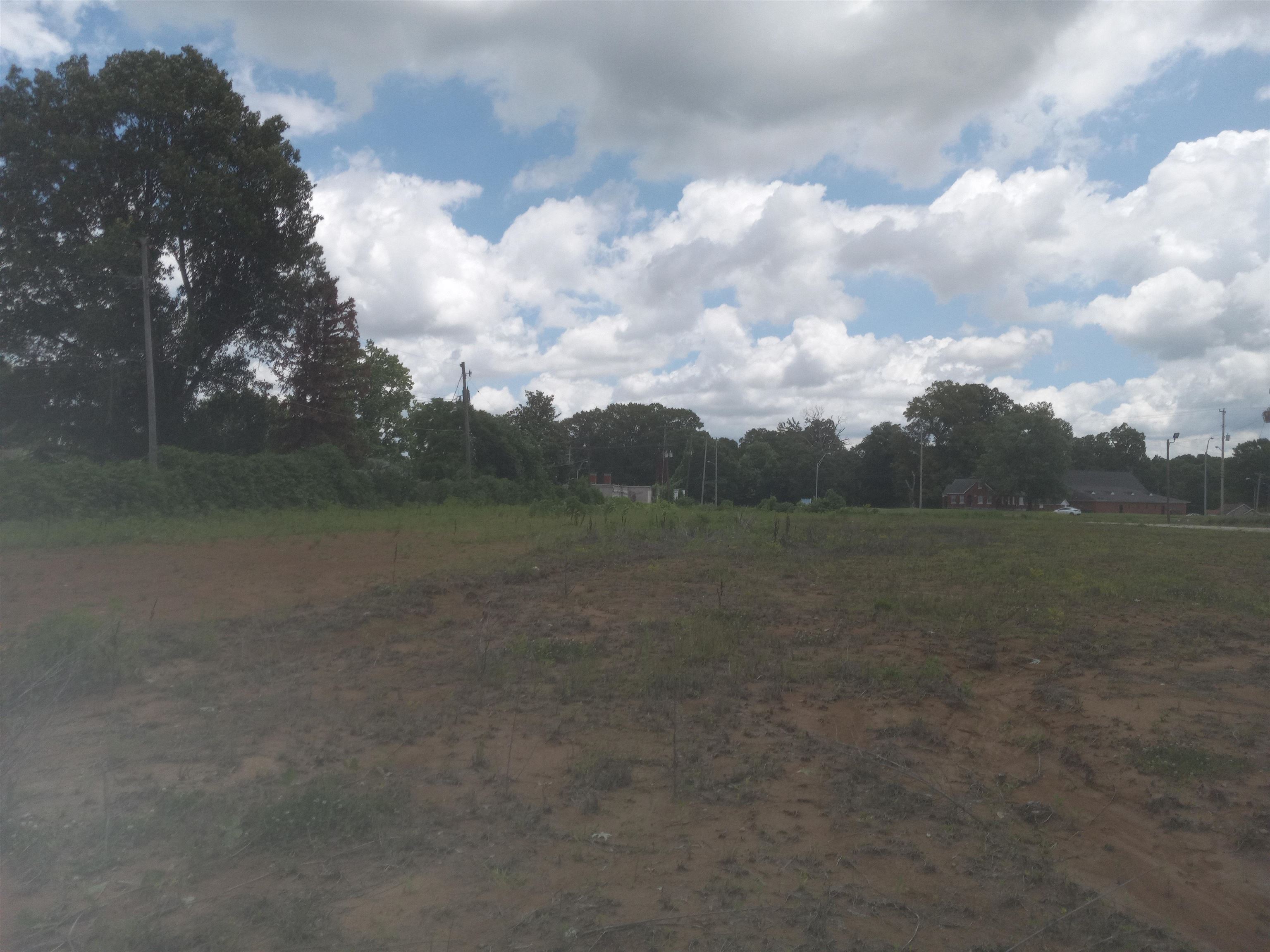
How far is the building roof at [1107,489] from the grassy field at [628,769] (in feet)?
245

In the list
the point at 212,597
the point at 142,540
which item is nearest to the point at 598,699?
the point at 212,597

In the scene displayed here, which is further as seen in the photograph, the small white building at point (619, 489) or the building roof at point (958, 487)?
the building roof at point (958, 487)

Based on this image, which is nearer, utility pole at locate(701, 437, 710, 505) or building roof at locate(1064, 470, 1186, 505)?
utility pole at locate(701, 437, 710, 505)

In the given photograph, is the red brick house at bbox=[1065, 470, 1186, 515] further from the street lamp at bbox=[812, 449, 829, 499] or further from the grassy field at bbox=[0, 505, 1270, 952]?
the grassy field at bbox=[0, 505, 1270, 952]

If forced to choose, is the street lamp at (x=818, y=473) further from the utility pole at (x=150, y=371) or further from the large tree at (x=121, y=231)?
the utility pole at (x=150, y=371)

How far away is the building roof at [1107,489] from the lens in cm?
7912

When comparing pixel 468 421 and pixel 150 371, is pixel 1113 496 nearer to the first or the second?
pixel 468 421

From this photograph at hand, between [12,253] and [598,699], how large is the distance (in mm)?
25287

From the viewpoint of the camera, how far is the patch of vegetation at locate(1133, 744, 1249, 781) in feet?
17.5

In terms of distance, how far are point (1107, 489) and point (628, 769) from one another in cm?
8563

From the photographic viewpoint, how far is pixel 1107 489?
80500mm

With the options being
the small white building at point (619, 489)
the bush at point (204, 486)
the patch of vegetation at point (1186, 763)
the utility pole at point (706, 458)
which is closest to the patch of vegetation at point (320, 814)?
the patch of vegetation at point (1186, 763)

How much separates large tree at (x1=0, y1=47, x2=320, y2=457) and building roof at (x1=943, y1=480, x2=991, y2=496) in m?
59.9

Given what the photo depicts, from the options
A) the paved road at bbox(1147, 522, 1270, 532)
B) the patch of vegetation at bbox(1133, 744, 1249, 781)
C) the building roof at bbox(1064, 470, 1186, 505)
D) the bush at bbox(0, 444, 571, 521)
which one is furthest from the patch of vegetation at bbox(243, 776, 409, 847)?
the building roof at bbox(1064, 470, 1186, 505)
